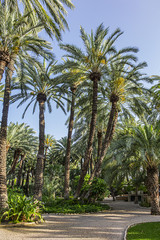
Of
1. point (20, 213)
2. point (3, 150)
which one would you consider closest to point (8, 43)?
point (3, 150)

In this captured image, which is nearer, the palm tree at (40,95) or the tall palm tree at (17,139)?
the palm tree at (40,95)

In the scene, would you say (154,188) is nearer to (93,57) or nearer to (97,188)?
(97,188)

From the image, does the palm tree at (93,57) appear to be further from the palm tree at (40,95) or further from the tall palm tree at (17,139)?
the tall palm tree at (17,139)

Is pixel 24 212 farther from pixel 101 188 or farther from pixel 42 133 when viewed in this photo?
pixel 101 188

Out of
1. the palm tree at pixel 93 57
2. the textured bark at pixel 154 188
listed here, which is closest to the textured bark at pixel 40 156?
the palm tree at pixel 93 57

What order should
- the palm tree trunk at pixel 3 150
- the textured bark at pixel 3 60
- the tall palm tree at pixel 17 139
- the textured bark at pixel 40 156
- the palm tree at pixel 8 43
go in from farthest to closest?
the tall palm tree at pixel 17 139 → the textured bark at pixel 40 156 → the textured bark at pixel 3 60 → the palm tree at pixel 8 43 → the palm tree trunk at pixel 3 150

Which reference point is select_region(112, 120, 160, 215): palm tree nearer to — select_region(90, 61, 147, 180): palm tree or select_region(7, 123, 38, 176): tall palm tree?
select_region(90, 61, 147, 180): palm tree

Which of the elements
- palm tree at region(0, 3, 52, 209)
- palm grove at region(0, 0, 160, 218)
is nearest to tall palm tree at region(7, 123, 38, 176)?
palm grove at region(0, 0, 160, 218)

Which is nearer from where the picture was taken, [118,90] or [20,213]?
[20,213]

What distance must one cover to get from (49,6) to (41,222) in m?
9.72

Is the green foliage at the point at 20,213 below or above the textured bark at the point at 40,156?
below

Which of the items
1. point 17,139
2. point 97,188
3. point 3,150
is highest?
point 17,139

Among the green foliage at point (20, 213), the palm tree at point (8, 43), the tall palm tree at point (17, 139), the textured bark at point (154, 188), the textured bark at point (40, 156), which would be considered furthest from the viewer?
the tall palm tree at point (17, 139)

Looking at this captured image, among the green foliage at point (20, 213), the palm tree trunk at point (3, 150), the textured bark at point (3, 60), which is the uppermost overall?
the textured bark at point (3, 60)
